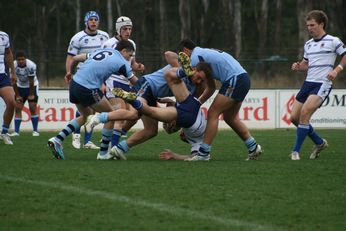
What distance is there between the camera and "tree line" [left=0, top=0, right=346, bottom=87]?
51625 mm

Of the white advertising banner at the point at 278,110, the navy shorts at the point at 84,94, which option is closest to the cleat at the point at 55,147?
the navy shorts at the point at 84,94

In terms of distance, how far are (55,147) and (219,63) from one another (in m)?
2.42

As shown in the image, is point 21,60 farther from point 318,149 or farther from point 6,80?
point 318,149

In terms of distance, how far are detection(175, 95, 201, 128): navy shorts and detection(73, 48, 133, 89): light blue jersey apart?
0.90 metres

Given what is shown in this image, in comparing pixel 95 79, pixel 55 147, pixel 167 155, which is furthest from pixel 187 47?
pixel 55 147

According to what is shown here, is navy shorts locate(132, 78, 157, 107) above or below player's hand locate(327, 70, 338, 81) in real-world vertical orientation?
below

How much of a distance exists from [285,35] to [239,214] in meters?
59.6

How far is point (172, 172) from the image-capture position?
1050cm

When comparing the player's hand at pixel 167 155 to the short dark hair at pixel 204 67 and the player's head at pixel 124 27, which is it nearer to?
the short dark hair at pixel 204 67

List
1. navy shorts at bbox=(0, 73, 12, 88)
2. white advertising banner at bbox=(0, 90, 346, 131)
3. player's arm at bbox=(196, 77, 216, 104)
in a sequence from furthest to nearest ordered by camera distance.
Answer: white advertising banner at bbox=(0, 90, 346, 131) < navy shorts at bbox=(0, 73, 12, 88) < player's arm at bbox=(196, 77, 216, 104)

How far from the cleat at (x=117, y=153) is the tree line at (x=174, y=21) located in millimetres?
31398

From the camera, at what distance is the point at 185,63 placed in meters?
11.3

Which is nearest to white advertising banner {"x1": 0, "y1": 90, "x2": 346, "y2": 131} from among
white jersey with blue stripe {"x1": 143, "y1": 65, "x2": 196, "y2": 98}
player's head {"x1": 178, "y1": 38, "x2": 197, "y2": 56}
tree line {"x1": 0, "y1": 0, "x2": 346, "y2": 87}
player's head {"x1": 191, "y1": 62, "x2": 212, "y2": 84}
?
white jersey with blue stripe {"x1": 143, "y1": 65, "x2": 196, "y2": 98}

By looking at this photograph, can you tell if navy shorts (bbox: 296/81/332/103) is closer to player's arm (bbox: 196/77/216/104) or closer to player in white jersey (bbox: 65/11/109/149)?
player's arm (bbox: 196/77/216/104)
